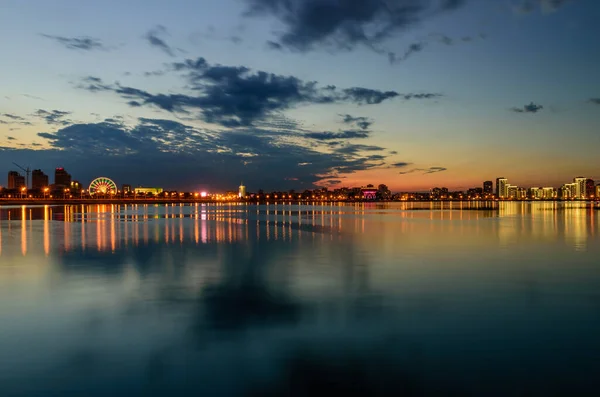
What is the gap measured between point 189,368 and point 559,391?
281 inches

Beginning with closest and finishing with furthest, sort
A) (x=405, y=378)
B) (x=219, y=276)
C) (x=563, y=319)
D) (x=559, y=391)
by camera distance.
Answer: (x=559, y=391)
(x=405, y=378)
(x=563, y=319)
(x=219, y=276)

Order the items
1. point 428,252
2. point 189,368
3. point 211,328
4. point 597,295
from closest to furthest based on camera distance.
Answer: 1. point 189,368
2. point 211,328
3. point 597,295
4. point 428,252

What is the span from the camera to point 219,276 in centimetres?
1997

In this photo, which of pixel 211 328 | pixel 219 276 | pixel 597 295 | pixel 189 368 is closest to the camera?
pixel 189 368

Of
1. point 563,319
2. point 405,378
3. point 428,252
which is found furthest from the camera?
point 428,252

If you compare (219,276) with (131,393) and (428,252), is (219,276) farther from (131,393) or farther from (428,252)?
(428,252)

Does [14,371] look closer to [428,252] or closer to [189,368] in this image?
[189,368]

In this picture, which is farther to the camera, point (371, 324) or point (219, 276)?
point (219, 276)

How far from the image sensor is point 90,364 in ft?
30.6

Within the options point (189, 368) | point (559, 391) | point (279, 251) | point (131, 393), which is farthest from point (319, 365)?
point (279, 251)

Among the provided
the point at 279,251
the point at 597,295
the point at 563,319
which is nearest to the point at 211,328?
the point at 563,319

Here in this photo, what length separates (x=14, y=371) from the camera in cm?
887

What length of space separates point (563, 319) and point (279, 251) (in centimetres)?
1877

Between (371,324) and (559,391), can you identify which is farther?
(371,324)
